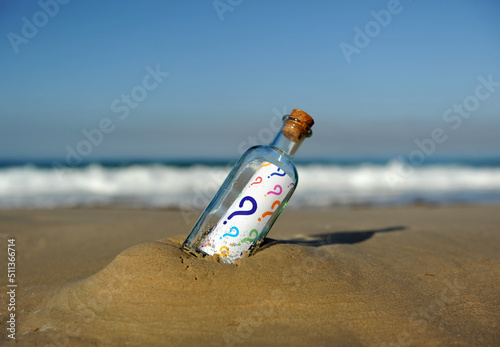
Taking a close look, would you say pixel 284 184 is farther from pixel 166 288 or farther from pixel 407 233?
pixel 407 233

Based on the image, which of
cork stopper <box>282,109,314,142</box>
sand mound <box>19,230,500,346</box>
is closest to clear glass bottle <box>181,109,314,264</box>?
cork stopper <box>282,109,314,142</box>

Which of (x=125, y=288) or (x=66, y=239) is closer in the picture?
(x=125, y=288)

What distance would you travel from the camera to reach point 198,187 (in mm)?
14984

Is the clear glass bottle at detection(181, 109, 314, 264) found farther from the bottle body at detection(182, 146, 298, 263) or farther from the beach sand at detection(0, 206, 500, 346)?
the beach sand at detection(0, 206, 500, 346)

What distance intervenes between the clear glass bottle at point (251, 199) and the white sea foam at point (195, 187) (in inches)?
271

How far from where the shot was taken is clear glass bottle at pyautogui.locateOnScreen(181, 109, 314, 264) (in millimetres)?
2098

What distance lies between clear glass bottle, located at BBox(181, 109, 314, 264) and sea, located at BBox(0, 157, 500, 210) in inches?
250

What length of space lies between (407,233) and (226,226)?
2.67 metres

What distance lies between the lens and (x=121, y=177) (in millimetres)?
17000

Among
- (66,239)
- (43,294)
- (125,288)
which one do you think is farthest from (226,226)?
(66,239)

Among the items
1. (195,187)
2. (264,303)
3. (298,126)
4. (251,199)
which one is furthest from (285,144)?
(195,187)

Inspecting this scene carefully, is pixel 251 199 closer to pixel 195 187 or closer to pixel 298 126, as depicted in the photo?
pixel 298 126

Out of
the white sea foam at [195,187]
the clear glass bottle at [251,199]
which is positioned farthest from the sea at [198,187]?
the clear glass bottle at [251,199]

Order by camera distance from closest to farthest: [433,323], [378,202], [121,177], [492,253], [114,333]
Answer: [114,333] → [433,323] → [492,253] → [378,202] → [121,177]
